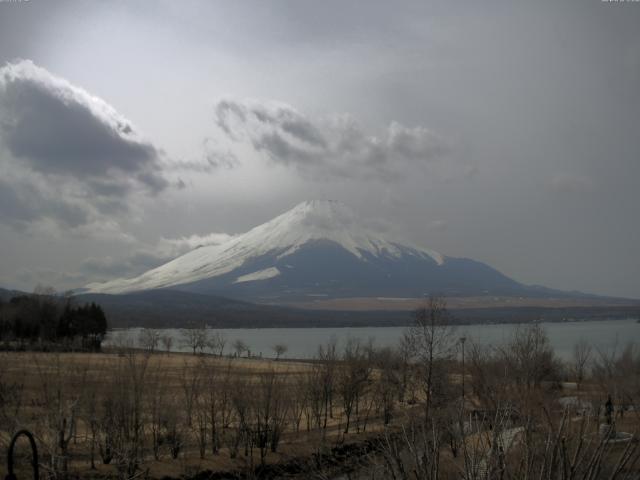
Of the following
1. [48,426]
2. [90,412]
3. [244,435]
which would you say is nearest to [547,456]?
[48,426]

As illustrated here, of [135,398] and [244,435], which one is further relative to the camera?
[244,435]

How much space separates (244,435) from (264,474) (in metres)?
2.80

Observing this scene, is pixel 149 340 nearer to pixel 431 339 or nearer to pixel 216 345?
pixel 216 345

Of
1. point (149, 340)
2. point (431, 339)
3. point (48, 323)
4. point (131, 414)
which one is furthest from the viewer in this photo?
point (48, 323)

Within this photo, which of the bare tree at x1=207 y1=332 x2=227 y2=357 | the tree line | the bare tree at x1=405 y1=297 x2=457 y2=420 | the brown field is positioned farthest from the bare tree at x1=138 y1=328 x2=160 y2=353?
the brown field

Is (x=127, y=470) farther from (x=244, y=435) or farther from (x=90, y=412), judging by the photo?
(x=244, y=435)

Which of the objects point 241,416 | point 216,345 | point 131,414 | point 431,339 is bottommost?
point 216,345

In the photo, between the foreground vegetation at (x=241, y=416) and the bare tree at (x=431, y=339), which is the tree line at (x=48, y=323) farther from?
the bare tree at (x=431, y=339)

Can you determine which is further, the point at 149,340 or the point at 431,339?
the point at 149,340

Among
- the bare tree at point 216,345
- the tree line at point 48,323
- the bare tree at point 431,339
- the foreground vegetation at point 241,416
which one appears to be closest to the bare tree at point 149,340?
the tree line at point 48,323

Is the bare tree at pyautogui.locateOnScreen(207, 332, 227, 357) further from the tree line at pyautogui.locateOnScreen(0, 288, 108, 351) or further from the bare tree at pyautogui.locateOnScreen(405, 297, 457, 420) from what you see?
the bare tree at pyautogui.locateOnScreen(405, 297, 457, 420)

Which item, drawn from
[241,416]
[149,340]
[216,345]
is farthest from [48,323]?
[241,416]

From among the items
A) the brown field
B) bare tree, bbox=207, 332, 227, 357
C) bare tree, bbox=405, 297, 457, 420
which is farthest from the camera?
bare tree, bbox=207, 332, 227, 357

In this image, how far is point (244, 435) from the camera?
32.0 m
